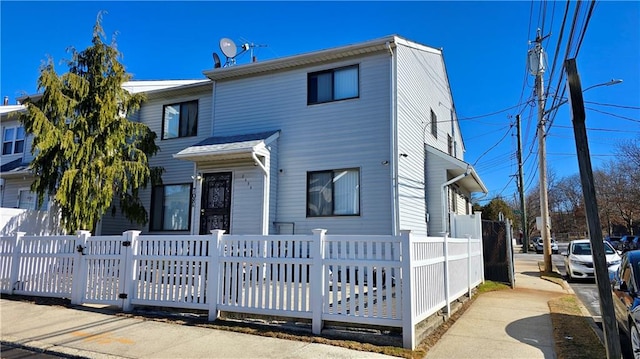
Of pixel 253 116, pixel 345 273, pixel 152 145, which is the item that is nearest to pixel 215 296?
pixel 345 273

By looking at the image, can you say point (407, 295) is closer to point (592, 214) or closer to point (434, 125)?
point (592, 214)

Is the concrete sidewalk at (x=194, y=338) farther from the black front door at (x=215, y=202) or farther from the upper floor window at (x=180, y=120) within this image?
the upper floor window at (x=180, y=120)

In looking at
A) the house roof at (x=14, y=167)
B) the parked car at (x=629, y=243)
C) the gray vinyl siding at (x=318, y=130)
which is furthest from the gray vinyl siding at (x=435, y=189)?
the parked car at (x=629, y=243)

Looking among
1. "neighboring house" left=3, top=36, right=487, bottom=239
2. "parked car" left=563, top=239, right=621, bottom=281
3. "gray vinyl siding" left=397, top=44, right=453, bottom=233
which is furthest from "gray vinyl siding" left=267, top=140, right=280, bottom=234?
"parked car" left=563, top=239, right=621, bottom=281

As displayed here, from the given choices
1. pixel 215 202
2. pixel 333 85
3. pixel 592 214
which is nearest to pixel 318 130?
pixel 333 85

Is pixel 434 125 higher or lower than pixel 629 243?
higher

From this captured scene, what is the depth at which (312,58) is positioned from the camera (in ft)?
38.2

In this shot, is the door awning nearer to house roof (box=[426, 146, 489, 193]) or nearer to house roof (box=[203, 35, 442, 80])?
house roof (box=[203, 35, 442, 80])

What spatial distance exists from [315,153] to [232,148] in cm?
235

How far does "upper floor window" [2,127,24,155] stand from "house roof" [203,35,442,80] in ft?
33.9

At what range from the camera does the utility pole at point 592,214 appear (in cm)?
308

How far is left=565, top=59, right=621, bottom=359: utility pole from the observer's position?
10.1 feet

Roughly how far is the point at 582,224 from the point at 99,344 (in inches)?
2670

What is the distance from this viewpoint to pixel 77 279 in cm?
769
